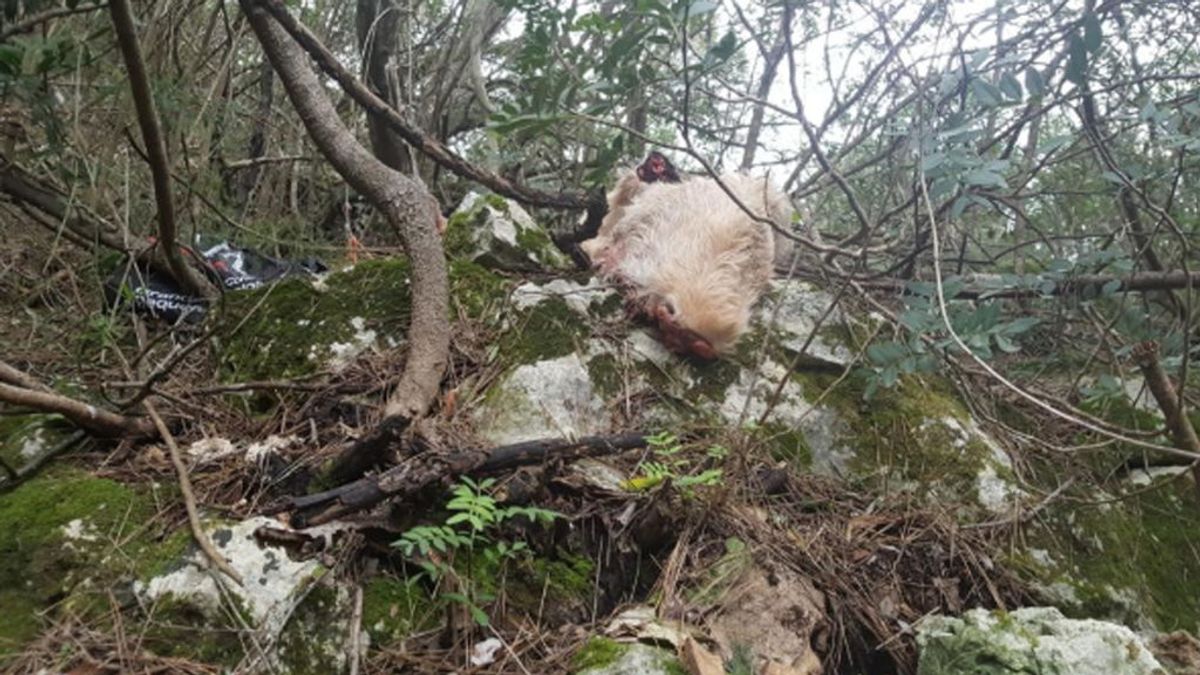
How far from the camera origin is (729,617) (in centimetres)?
215

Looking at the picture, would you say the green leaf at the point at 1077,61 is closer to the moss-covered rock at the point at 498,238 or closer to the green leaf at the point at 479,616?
the green leaf at the point at 479,616

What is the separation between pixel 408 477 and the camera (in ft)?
6.73

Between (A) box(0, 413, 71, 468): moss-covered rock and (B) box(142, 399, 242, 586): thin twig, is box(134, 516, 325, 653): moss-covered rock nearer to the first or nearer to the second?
(B) box(142, 399, 242, 586): thin twig

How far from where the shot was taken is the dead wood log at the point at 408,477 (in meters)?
2.04

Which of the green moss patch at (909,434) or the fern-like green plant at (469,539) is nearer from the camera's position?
the fern-like green plant at (469,539)

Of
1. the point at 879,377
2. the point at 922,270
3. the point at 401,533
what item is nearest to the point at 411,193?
the point at 401,533

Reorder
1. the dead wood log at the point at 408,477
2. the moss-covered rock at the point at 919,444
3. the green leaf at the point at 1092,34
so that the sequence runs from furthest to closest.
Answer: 1. the moss-covered rock at the point at 919,444
2. the dead wood log at the point at 408,477
3. the green leaf at the point at 1092,34

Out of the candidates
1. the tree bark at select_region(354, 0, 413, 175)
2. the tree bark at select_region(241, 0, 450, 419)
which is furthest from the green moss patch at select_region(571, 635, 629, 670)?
the tree bark at select_region(354, 0, 413, 175)

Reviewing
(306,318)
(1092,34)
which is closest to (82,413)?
(306,318)

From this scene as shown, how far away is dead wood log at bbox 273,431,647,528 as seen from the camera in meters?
2.04

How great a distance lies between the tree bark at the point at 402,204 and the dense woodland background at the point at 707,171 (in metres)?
0.01

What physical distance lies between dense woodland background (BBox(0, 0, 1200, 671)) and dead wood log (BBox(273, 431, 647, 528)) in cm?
12

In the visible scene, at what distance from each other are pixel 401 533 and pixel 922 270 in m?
2.95

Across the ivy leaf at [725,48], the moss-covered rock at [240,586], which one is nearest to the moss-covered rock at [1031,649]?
the moss-covered rock at [240,586]
